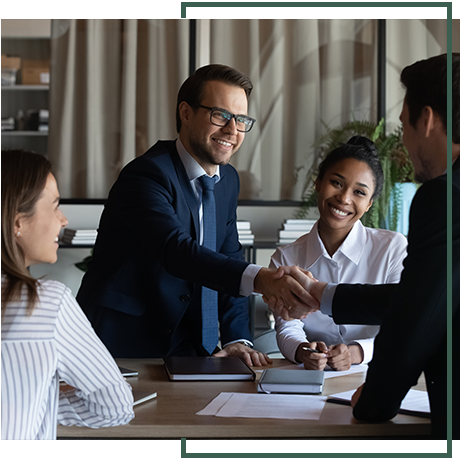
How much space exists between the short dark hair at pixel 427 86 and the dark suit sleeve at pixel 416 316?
0.20 metres

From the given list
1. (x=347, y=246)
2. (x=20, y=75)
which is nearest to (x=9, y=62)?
(x=20, y=75)

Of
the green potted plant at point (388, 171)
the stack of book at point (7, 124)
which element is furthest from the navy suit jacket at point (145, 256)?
the green potted plant at point (388, 171)

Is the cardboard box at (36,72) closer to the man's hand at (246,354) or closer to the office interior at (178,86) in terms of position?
the office interior at (178,86)

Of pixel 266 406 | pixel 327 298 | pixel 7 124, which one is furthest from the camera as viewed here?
pixel 7 124

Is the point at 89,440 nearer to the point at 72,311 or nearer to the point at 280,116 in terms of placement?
the point at 72,311

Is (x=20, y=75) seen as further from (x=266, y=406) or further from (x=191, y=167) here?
(x=266, y=406)

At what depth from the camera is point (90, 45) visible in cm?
376

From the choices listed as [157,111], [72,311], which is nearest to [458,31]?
[72,311]

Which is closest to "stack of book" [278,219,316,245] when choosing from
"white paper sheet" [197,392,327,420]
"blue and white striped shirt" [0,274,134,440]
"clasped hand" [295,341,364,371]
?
"clasped hand" [295,341,364,371]

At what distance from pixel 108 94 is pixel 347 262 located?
8.10 feet

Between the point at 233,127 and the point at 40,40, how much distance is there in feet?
7.09

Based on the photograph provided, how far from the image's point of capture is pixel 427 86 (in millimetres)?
1175

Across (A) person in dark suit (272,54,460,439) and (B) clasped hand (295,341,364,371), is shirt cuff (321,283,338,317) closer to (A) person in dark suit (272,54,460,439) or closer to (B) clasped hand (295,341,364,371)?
(B) clasped hand (295,341,364,371)

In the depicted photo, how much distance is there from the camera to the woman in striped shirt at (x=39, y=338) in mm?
976
